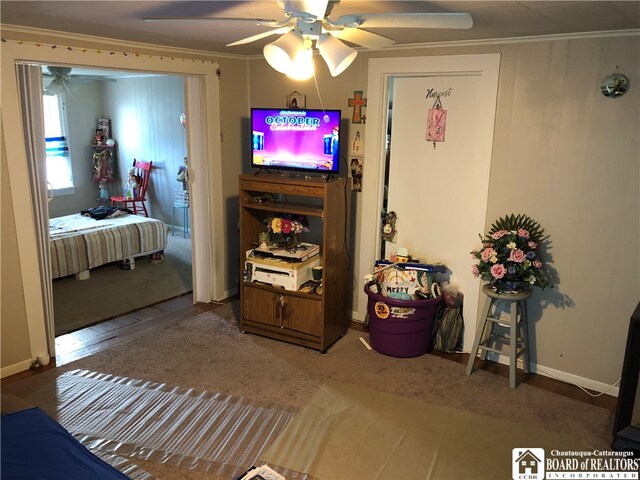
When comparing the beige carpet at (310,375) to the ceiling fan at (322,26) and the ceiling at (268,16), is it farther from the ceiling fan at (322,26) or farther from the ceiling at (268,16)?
the ceiling at (268,16)

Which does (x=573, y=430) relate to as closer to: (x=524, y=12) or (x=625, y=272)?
(x=625, y=272)

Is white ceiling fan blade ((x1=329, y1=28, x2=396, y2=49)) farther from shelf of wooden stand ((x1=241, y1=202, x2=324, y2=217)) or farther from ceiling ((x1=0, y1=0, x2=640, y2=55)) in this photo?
shelf of wooden stand ((x1=241, y1=202, x2=324, y2=217))

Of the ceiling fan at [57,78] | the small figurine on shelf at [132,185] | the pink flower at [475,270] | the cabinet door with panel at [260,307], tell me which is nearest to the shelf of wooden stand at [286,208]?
the cabinet door with panel at [260,307]

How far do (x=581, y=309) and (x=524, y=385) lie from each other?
0.58 m

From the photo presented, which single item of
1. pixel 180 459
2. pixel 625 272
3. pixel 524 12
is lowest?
pixel 180 459

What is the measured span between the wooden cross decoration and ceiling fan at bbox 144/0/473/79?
150 centimetres

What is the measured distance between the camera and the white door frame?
325 centimetres

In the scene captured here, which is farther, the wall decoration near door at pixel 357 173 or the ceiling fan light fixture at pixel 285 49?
the wall decoration near door at pixel 357 173

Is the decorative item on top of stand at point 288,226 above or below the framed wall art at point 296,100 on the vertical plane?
below

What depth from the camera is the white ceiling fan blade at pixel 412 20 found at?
1786mm

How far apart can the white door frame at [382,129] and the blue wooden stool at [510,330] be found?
0.15 meters

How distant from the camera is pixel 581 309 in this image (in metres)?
3.15

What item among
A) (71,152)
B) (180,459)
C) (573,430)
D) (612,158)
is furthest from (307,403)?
(71,152)

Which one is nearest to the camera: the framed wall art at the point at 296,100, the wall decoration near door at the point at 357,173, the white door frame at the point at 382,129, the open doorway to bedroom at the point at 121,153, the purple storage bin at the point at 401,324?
the white door frame at the point at 382,129
